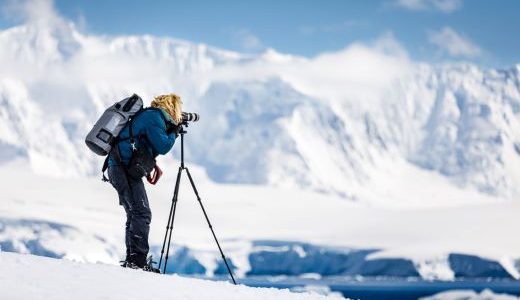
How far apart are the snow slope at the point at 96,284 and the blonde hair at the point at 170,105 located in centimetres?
220

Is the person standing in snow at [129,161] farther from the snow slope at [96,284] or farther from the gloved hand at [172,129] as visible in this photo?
the snow slope at [96,284]

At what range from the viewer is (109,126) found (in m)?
12.0

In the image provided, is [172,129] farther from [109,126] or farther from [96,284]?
[96,284]

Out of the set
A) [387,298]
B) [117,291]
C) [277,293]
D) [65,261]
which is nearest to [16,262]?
Result: [65,261]

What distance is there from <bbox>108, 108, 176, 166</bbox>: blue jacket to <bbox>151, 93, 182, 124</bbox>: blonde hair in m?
0.13

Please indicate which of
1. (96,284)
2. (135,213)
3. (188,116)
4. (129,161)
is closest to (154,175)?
(129,161)

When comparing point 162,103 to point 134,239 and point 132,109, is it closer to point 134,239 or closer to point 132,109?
point 132,109

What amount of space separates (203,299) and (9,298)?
88.5 inches

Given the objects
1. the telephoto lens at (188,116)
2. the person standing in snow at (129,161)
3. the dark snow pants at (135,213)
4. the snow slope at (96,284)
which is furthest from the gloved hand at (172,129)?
the snow slope at (96,284)

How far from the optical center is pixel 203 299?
1037 centimetres

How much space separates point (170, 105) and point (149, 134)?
604 mm

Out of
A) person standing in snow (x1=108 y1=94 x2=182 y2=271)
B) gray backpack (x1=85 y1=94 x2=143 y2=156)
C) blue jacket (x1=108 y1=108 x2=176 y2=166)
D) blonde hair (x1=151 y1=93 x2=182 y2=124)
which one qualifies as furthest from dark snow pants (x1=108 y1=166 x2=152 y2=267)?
blonde hair (x1=151 y1=93 x2=182 y2=124)

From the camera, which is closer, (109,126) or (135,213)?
(109,126)

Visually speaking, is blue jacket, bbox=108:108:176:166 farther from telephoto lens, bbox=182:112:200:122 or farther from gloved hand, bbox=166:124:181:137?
telephoto lens, bbox=182:112:200:122
